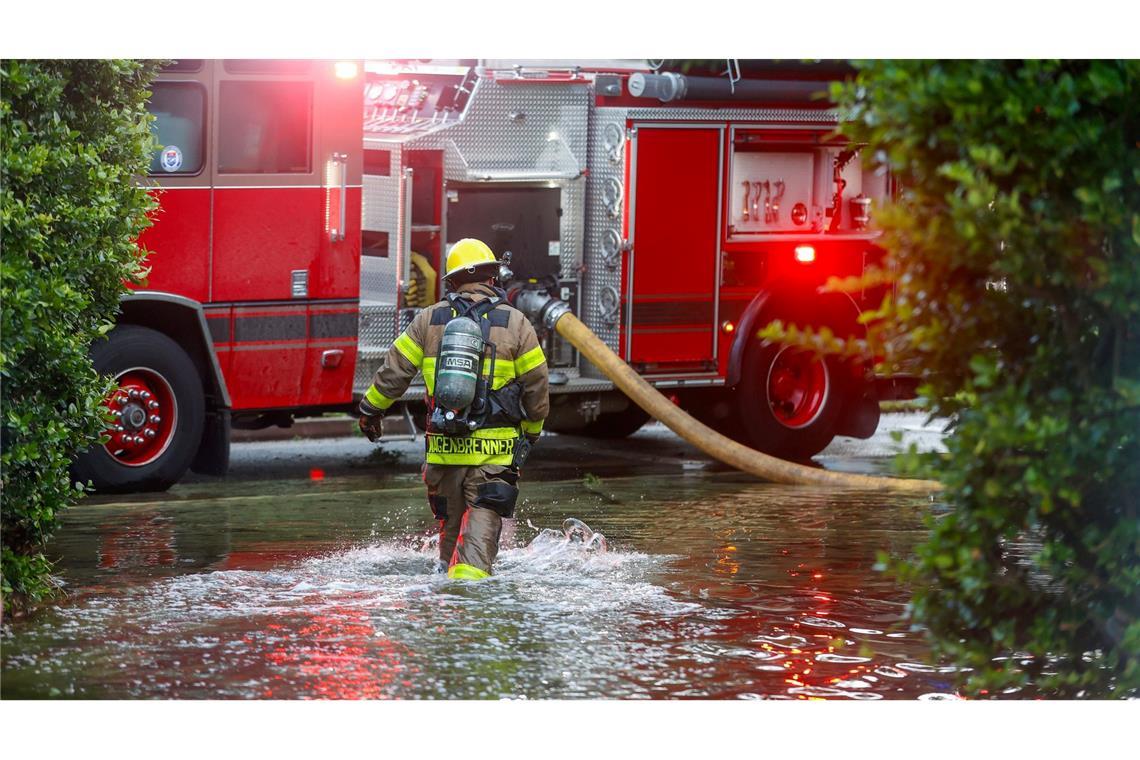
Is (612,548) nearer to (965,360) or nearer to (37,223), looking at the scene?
(37,223)

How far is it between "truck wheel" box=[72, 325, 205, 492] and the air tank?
327cm

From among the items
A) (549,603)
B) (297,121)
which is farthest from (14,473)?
(297,121)

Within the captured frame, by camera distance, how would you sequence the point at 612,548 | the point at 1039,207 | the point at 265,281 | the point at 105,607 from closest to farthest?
the point at 1039,207 < the point at 105,607 < the point at 612,548 < the point at 265,281

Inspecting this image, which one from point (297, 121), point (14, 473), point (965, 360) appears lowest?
point (14, 473)

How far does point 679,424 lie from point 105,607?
5238 millimetres

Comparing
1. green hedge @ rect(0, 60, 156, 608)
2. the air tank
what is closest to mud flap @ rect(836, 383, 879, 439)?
the air tank

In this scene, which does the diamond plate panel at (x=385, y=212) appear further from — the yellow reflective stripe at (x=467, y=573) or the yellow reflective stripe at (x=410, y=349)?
the yellow reflective stripe at (x=467, y=573)

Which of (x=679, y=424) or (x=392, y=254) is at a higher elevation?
(x=392, y=254)

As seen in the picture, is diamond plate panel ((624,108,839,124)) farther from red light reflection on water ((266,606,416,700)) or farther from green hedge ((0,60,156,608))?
red light reflection on water ((266,606,416,700))

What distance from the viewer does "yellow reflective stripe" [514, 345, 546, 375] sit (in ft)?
23.4

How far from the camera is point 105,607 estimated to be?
6629 millimetres

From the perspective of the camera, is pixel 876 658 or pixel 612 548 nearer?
pixel 876 658

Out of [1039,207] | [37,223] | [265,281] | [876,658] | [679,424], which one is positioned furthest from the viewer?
[679,424]

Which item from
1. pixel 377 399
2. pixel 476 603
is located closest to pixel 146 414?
pixel 377 399
